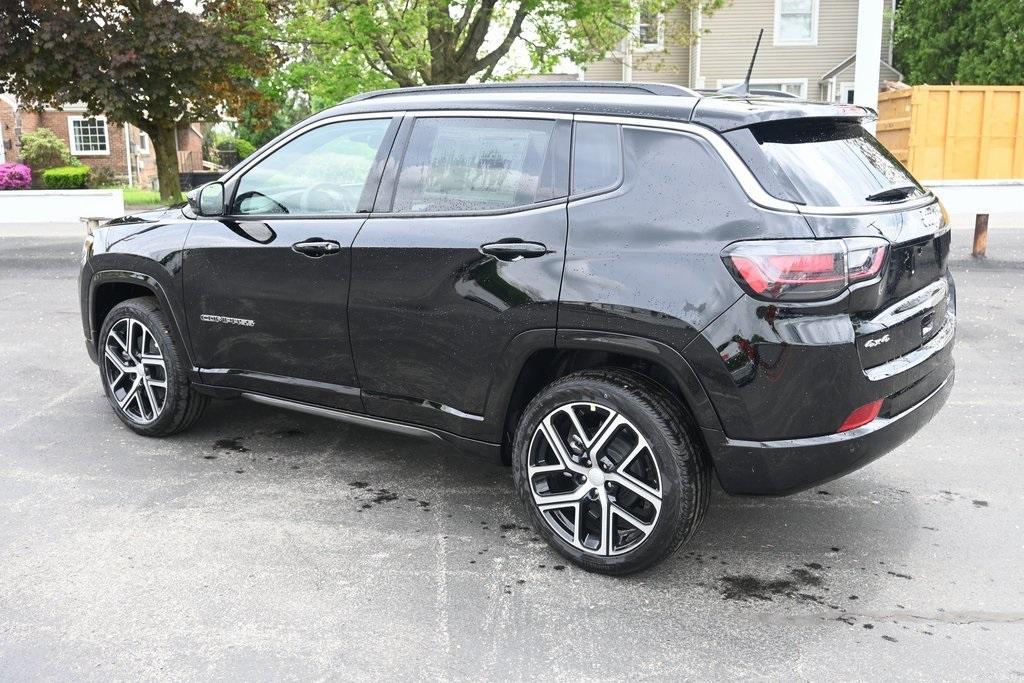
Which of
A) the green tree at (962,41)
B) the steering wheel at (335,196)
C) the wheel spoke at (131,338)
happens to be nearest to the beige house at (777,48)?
the green tree at (962,41)

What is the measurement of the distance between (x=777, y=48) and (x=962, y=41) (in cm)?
507

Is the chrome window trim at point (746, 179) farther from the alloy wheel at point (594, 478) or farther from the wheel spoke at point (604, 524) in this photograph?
the wheel spoke at point (604, 524)

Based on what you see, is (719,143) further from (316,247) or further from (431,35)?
(431,35)

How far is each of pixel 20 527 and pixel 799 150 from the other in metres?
3.66

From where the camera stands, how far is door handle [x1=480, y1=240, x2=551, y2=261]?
3762mm

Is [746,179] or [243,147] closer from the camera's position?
[746,179]

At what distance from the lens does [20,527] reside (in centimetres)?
426

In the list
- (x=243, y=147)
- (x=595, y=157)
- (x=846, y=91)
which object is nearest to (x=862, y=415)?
(x=595, y=157)

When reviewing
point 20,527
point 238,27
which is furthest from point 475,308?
point 238,27

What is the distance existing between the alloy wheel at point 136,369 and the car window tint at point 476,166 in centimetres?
194

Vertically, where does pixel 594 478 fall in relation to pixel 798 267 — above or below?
below

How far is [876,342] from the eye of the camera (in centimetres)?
343

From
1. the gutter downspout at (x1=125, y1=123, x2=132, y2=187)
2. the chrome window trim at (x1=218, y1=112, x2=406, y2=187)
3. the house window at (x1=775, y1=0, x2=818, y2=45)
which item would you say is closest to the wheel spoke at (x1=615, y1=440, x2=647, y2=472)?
the chrome window trim at (x1=218, y1=112, x2=406, y2=187)

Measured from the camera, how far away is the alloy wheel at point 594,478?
3.65 meters
